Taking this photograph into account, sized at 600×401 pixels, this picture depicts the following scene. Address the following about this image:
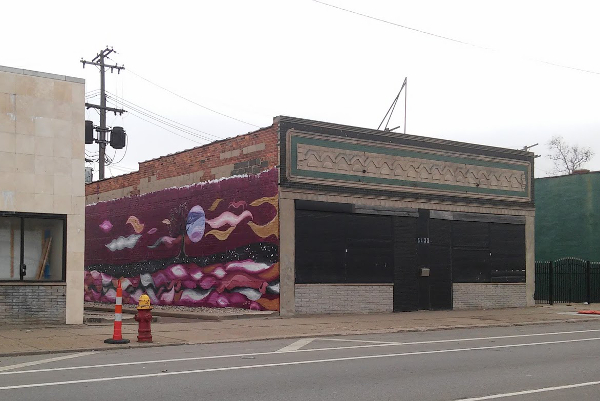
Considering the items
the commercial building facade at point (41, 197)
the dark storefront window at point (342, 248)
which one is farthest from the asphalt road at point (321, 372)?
the dark storefront window at point (342, 248)

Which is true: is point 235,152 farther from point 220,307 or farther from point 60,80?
point 60,80

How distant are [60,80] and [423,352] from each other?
38.0 feet

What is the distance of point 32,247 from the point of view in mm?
17734

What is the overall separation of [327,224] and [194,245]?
5.14 meters

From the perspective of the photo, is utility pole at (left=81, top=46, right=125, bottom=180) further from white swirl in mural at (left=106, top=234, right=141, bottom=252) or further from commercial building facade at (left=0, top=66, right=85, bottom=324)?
commercial building facade at (left=0, top=66, right=85, bottom=324)

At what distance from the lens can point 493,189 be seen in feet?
87.3

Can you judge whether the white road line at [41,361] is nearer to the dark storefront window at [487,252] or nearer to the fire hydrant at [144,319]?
the fire hydrant at [144,319]

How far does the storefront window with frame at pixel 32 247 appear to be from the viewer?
1736cm

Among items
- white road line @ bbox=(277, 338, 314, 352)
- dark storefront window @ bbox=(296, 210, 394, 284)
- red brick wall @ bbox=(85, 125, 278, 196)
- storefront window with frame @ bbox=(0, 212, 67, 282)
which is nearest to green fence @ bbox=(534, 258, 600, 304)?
dark storefront window @ bbox=(296, 210, 394, 284)

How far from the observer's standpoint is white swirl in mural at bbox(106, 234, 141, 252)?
90.4 ft

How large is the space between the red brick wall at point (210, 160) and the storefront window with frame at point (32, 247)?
21.8 ft

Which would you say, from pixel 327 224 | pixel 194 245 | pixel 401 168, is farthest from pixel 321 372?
pixel 194 245

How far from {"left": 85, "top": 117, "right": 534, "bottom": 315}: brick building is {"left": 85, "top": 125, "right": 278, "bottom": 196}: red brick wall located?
57 millimetres

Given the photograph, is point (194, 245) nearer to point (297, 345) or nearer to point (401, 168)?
point (401, 168)
